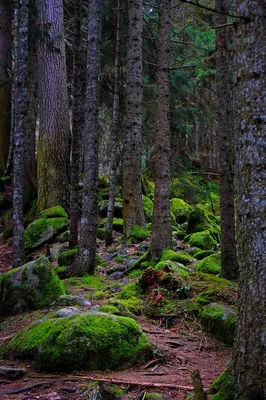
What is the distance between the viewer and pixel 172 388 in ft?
11.7

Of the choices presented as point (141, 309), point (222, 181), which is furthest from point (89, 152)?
point (141, 309)

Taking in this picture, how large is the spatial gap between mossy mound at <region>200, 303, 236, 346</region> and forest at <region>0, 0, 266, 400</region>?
0.7 inches

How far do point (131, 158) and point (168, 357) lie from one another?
705 centimetres

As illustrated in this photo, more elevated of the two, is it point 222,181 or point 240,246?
point 222,181

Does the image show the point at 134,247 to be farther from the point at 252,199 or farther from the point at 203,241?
the point at 252,199

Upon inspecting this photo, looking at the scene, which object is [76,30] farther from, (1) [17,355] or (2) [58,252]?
(1) [17,355]

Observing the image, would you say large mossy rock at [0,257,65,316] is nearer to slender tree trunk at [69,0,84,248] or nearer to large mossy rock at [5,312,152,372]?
large mossy rock at [5,312,152,372]

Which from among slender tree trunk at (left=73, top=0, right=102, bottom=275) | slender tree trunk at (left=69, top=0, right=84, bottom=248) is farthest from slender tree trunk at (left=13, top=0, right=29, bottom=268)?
slender tree trunk at (left=69, top=0, right=84, bottom=248)

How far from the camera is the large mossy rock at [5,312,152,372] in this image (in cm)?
394

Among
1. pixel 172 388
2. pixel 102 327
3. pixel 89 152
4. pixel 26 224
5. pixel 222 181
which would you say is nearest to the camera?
pixel 172 388

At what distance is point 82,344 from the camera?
4023mm

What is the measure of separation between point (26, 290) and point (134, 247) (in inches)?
176

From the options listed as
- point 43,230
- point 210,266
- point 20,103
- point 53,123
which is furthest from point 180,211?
point 20,103

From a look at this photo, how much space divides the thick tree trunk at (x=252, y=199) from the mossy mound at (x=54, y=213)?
9406mm
